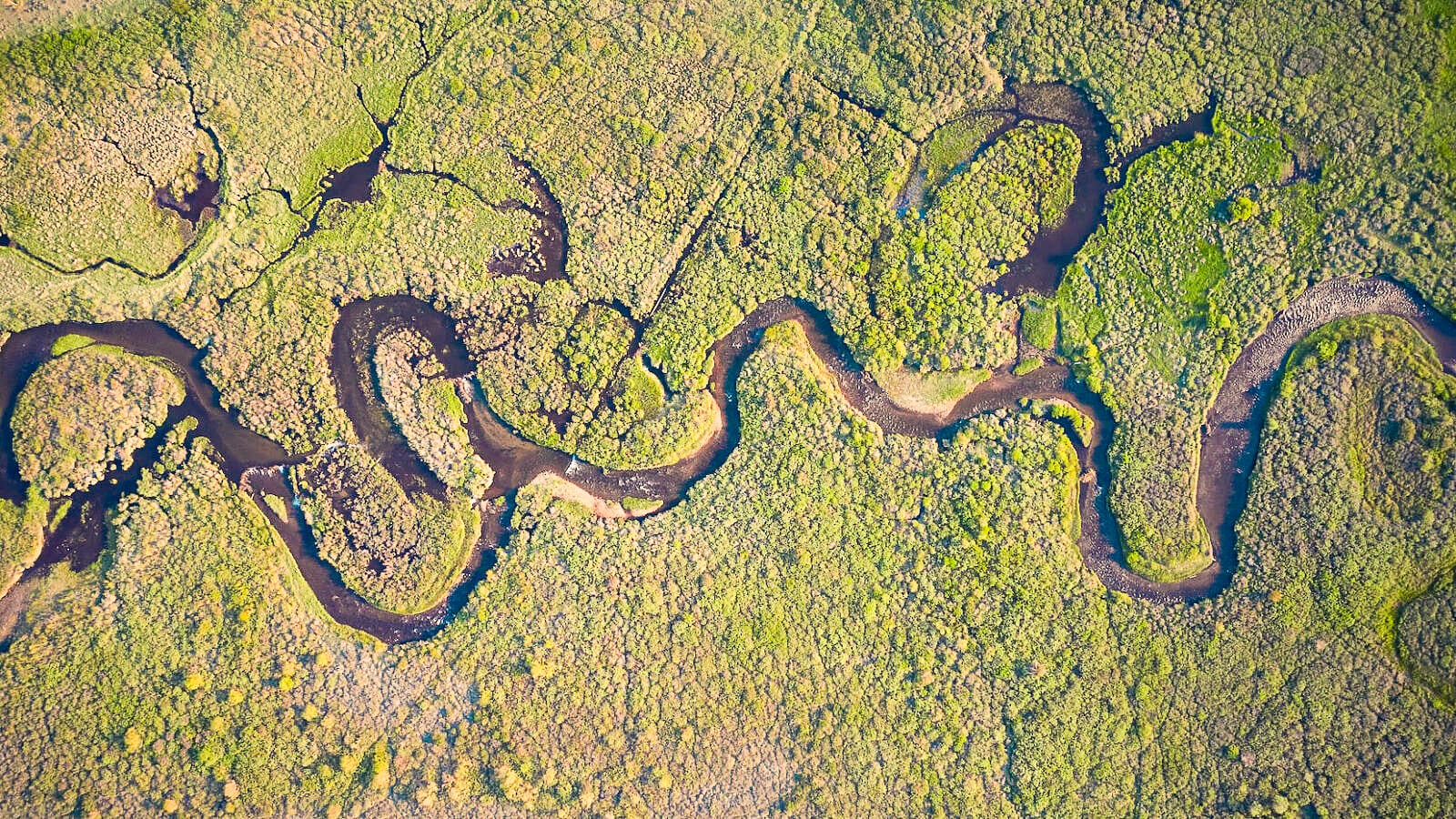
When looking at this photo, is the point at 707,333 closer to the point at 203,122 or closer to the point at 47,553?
the point at 203,122

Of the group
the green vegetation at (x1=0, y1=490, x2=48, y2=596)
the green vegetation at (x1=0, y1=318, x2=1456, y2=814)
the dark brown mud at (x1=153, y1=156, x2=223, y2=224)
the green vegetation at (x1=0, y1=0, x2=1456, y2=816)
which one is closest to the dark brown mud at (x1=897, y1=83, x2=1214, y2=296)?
the green vegetation at (x1=0, y1=0, x2=1456, y2=816)

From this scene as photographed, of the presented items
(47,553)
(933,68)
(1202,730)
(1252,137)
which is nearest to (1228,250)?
(1252,137)

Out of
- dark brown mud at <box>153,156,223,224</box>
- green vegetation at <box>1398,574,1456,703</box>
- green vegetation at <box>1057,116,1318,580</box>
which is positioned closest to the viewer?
green vegetation at <box>1398,574,1456,703</box>

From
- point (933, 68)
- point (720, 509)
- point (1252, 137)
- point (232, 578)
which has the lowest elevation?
point (232, 578)

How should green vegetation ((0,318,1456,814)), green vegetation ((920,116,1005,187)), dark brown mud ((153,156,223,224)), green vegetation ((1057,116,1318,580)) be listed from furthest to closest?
green vegetation ((920,116,1005,187)), dark brown mud ((153,156,223,224)), green vegetation ((1057,116,1318,580)), green vegetation ((0,318,1456,814))

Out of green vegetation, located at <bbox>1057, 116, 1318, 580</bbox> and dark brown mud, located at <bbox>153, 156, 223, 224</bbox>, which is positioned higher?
green vegetation, located at <bbox>1057, 116, 1318, 580</bbox>

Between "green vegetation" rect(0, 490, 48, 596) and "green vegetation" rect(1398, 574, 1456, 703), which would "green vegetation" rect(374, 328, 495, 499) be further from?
"green vegetation" rect(1398, 574, 1456, 703)
